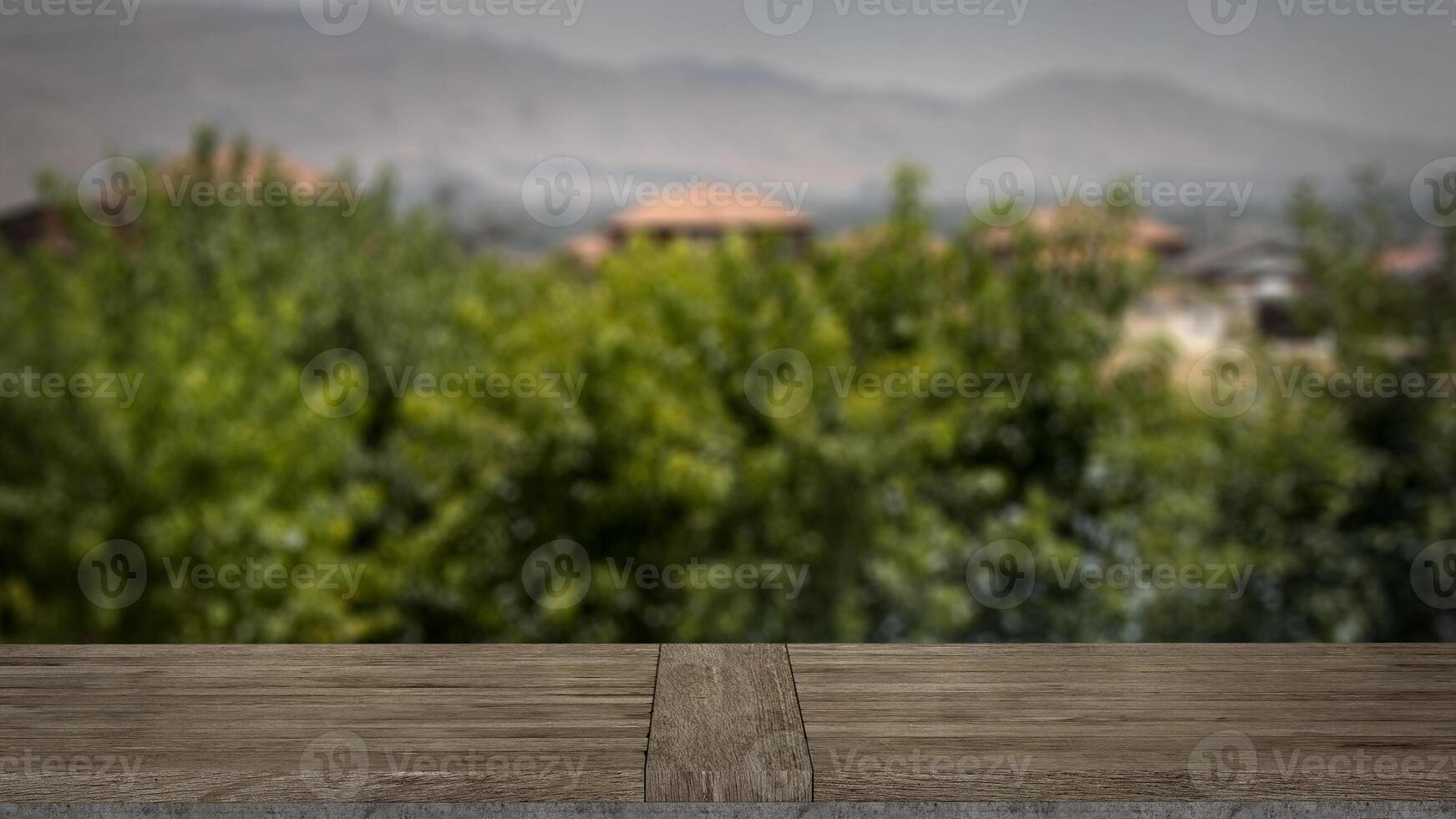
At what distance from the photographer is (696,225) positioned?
14.8 ft

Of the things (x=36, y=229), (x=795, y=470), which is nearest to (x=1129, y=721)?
(x=795, y=470)

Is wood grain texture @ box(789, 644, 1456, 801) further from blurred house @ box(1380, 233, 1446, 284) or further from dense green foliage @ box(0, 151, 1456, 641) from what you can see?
blurred house @ box(1380, 233, 1446, 284)

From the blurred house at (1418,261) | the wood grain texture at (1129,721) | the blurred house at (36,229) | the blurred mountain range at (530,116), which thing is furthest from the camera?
the blurred house at (36,229)

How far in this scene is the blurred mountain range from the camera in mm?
4254

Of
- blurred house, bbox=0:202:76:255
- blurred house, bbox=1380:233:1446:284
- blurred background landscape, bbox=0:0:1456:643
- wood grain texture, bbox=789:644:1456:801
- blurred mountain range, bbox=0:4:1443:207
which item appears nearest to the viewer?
wood grain texture, bbox=789:644:1456:801

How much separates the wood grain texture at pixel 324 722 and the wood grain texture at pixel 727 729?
0.02 meters

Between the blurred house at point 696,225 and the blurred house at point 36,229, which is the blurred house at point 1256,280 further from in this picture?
the blurred house at point 36,229

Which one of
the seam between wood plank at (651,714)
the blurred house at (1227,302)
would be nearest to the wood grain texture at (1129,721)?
the seam between wood plank at (651,714)

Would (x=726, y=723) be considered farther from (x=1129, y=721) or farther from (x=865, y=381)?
(x=865, y=381)

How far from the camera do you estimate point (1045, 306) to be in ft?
13.4

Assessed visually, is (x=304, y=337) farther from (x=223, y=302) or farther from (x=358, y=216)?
(x=358, y=216)

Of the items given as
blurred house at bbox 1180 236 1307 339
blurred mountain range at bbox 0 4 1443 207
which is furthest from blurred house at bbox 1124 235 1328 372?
blurred mountain range at bbox 0 4 1443 207

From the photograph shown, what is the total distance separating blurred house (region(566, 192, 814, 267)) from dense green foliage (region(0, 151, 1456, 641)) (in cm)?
8

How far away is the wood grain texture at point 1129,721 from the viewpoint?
1.02 metres
